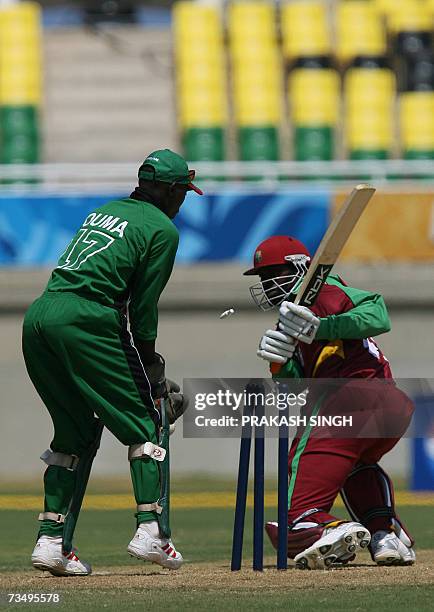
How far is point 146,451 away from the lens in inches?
241

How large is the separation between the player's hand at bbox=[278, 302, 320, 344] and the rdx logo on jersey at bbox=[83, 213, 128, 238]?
80cm

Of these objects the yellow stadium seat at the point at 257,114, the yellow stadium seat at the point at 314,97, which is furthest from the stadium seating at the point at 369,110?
the yellow stadium seat at the point at 257,114

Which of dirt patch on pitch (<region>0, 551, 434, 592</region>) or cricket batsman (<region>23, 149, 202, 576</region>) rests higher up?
cricket batsman (<region>23, 149, 202, 576</region>)

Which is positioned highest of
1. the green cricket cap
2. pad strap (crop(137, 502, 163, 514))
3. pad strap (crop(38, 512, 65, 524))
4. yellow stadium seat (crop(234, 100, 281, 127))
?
yellow stadium seat (crop(234, 100, 281, 127))

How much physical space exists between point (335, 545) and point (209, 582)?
0.69m

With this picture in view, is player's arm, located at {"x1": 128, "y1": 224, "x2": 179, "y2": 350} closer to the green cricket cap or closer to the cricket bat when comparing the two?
the green cricket cap

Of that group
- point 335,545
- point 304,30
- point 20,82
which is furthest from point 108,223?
point 304,30

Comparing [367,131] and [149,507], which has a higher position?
[367,131]

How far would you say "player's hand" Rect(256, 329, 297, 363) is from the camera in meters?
6.50

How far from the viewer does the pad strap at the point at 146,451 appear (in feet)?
20.1

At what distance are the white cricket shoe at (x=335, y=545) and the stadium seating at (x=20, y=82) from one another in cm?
1185

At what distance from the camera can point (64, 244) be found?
1457 cm

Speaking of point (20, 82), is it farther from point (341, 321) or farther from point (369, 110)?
point (341, 321)

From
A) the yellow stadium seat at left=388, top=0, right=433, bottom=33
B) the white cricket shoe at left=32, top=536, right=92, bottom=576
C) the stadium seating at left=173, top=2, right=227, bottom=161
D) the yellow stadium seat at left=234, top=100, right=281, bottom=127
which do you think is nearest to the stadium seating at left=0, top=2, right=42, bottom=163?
the stadium seating at left=173, top=2, right=227, bottom=161
